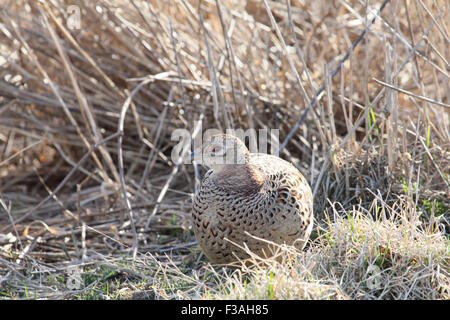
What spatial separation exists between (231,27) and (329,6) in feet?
2.64

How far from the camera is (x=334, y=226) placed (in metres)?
3.17

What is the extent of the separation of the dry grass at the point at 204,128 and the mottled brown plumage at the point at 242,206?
114 millimetres

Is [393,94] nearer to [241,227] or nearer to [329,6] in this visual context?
[241,227]

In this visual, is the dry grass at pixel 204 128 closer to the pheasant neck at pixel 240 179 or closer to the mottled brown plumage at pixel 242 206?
the mottled brown plumage at pixel 242 206

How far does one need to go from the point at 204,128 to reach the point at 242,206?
1761 mm

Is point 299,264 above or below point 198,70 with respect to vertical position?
below

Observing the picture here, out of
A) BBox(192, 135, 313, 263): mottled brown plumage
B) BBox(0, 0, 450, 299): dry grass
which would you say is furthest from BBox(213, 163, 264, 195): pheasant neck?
BBox(0, 0, 450, 299): dry grass

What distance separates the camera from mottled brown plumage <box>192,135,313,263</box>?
120 inches

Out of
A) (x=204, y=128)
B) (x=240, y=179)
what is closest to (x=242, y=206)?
(x=240, y=179)

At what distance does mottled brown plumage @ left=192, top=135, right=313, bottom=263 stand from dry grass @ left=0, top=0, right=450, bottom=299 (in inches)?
4.5

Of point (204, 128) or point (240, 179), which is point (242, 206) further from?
point (204, 128)

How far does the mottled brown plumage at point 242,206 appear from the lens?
120 inches

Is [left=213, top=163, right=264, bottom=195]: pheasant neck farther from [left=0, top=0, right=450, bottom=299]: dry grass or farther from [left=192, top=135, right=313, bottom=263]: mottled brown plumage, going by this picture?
[left=0, top=0, right=450, bottom=299]: dry grass
